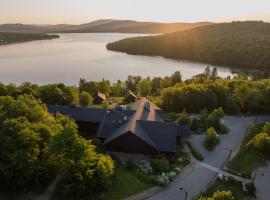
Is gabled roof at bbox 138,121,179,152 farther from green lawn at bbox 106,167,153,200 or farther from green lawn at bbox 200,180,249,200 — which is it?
green lawn at bbox 200,180,249,200

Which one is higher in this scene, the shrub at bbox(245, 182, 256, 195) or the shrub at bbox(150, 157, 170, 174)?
the shrub at bbox(150, 157, 170, 174)

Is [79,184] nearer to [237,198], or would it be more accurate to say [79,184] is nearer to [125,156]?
[125,156]

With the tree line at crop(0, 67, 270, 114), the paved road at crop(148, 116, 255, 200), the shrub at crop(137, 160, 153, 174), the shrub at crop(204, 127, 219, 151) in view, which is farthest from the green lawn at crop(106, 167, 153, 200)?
the tree line at crop(0, 67, 270, 114)

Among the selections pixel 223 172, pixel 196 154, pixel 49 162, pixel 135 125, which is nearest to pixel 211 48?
pixel 196 154

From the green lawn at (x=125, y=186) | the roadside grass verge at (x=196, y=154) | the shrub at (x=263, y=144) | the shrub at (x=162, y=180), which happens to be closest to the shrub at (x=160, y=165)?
the shrub at (x=162, y=180)

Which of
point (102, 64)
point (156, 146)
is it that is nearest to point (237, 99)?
point (156, 146)

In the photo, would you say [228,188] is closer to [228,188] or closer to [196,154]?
[228,188]

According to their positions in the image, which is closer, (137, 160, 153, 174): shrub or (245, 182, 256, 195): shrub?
(245, 182, 256, 195): shrub
